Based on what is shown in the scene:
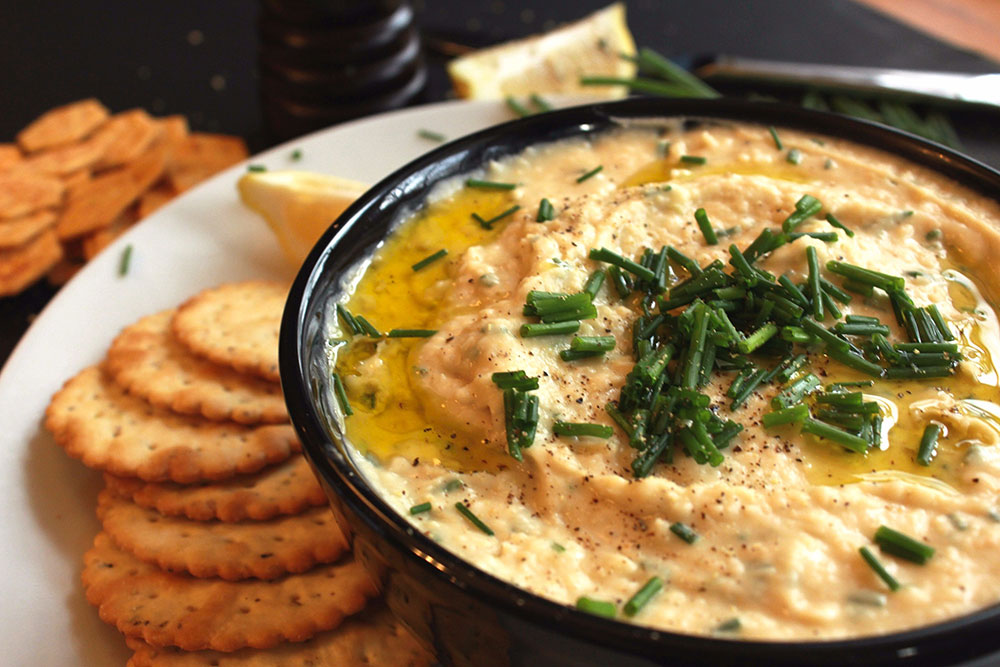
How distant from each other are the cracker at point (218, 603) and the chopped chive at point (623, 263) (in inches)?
44.4

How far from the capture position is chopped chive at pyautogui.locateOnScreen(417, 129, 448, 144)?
442 centimetres

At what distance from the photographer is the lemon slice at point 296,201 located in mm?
3812

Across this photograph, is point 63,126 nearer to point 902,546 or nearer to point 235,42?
point 235,42

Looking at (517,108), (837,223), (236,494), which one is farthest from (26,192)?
(837,223)

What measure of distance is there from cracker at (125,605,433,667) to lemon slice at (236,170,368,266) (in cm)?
168

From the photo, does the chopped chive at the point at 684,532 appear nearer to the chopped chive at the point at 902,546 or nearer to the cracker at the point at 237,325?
the chopped chive at the point at 902,546

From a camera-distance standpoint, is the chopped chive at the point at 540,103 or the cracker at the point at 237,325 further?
the chopped chive at the point at 540,103

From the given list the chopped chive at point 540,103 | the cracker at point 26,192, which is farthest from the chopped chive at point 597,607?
the cracker at point 26,192

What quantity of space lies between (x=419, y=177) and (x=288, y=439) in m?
0.98

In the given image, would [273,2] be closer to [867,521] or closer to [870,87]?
[870,87]

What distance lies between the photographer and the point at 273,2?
181 inches

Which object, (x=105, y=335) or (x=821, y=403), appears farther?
(x=105, y=335)

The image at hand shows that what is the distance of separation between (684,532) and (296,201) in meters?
2.31

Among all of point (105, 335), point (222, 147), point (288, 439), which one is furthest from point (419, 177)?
point (222, 147)
